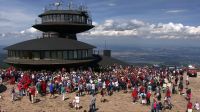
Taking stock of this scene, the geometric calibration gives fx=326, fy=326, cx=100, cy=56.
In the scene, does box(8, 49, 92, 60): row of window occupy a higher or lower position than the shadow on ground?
higher

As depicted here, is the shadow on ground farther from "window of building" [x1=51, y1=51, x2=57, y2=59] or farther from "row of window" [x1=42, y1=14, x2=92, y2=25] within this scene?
"row of window" [x1=42, y1=14, x2=92, y2=25]

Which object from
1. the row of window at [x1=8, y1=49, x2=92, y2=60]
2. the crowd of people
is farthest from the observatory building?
the crowd of people

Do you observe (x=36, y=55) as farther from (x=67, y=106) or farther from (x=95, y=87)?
(x=67, y=106)

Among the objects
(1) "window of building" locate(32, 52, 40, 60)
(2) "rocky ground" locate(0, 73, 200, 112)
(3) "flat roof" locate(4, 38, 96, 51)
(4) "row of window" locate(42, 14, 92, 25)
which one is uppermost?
(4) "row of window" locate(42, 14, 92, 25)

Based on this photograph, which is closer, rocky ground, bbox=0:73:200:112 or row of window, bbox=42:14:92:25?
rocky ground, bbox=0:73:200:112

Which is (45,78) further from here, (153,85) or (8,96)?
(153,85)

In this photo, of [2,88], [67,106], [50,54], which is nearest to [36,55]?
[50,54]

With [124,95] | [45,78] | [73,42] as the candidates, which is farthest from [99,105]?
[73,42]

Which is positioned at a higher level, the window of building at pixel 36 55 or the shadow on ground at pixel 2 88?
the window of building at pixel 36 55

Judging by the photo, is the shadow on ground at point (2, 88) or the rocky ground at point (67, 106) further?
the shadow on ground at point (2, 88)

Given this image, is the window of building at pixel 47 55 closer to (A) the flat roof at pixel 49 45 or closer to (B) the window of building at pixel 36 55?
(A) the flat roof at pixel 49 45

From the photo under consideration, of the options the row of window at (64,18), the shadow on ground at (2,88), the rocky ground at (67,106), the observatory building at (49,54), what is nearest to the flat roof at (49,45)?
the observatory building at (49,54)

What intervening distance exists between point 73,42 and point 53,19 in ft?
38.2

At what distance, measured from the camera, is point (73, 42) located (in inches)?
2144
